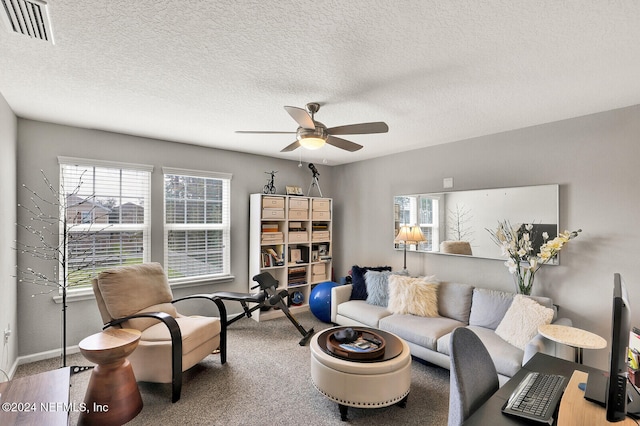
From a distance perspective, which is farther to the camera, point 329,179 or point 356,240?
point 329,179

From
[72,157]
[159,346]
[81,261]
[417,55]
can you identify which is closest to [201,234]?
[81,261]

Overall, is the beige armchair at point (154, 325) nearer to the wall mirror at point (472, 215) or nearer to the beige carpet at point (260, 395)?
the beige carpet at point (260, 395)

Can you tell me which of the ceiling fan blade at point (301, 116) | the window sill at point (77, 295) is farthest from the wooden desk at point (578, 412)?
the window sill at point (77, 295)

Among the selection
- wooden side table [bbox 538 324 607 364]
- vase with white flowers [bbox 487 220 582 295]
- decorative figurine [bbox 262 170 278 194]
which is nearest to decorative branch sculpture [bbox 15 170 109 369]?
decorative figurine [bbox 262 170 278 194]

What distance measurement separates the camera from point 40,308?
3150 millimetres

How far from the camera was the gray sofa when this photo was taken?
7.84ft

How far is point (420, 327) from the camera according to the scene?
3.05 metres

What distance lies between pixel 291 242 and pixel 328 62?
3.14 metres

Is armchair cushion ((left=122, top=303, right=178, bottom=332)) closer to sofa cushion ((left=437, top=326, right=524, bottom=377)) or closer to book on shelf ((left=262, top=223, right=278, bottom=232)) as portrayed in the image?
book on shelf ((left=262, top=223, right=278, bottom=232))

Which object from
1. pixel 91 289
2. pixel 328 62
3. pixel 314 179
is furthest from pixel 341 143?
pixel 91 289

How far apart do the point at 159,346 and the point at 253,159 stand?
2950 millimetres

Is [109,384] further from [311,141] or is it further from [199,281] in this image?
[311,141]

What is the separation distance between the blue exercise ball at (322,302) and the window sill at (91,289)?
125 cm

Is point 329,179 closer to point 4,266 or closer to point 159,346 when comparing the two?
point 159,346
